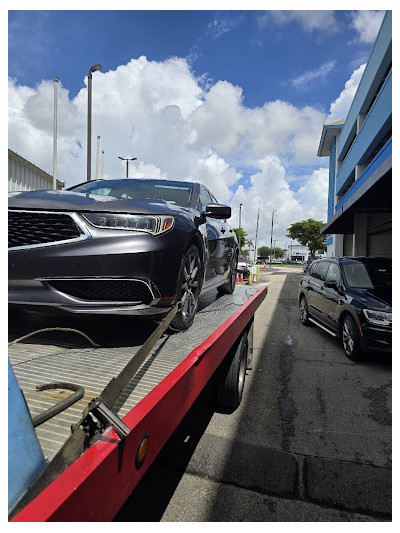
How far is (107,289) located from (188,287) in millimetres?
817

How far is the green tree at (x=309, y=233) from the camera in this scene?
183 ft

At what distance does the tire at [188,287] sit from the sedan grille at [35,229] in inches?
32.6

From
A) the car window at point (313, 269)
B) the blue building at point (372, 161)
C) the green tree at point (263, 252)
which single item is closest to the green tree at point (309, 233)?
the blue building at point (372, 161)

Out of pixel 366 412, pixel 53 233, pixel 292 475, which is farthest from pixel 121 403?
pixel 366 412

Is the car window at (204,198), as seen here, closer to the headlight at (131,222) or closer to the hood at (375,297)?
the headlight at (131,222)

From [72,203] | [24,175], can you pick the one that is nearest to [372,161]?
[24,175]

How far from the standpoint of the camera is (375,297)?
5145 mm

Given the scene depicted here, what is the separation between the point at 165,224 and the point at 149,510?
1757 millimetres

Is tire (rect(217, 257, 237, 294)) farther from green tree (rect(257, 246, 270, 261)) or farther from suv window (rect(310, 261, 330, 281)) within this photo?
green tree (rect(257, 246, 270, 261))

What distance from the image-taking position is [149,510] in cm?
209

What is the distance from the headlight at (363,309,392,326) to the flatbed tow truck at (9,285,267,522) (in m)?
3.26

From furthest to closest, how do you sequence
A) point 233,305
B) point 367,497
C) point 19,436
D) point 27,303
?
point 233,305
point 367,497
point 27,303
point 19,436

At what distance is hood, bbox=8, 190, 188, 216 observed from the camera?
1955 mm
